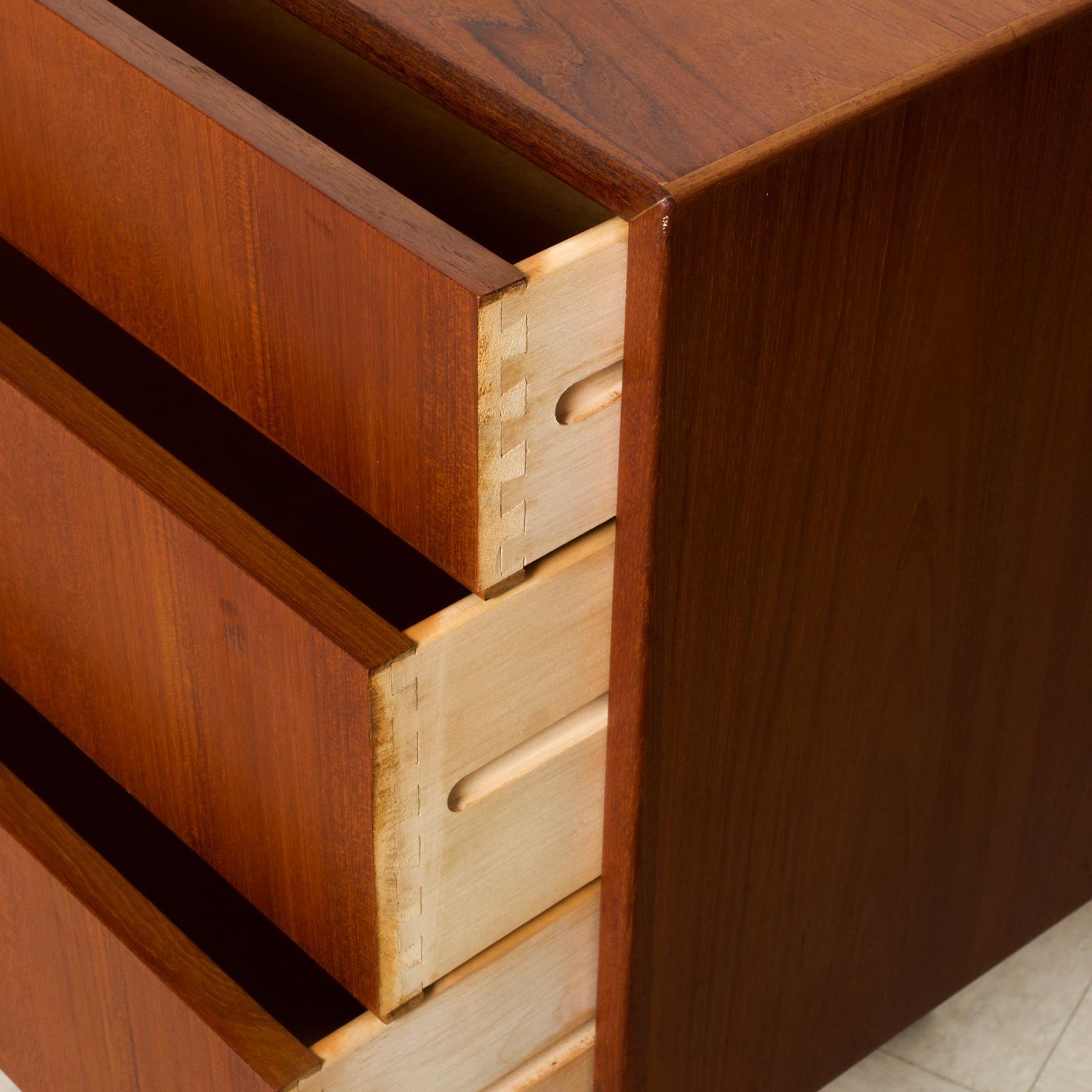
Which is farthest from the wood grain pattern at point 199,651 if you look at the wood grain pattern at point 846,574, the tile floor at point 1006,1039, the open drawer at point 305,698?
the tile floor at point 1006,1039

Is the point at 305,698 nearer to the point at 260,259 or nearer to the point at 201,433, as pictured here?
the point at 260,259

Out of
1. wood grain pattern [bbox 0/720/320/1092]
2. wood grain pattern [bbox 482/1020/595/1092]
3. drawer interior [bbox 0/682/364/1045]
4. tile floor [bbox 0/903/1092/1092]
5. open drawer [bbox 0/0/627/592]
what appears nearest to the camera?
open drawer [bbox 0/0/627/592]

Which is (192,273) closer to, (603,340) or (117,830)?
(603,340)

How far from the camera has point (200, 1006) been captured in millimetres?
656

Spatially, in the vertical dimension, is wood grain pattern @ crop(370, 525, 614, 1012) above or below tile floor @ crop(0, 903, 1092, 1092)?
above

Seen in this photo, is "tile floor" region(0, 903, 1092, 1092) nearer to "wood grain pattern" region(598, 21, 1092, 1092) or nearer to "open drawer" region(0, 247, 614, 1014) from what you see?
"wood grain pattern" region(598, 21, 1092, 1092)

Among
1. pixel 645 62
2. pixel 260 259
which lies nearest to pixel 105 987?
pixel 260 259

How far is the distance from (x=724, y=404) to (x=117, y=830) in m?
0.48

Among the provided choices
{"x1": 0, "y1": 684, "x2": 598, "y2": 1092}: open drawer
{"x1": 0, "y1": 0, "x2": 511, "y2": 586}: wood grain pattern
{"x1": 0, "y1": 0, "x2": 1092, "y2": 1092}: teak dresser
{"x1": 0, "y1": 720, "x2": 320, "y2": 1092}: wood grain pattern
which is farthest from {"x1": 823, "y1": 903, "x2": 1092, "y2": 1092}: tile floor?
{"x1": 0, "y1": 0, "x2": 511, "y2": 586}: wood grain pattern

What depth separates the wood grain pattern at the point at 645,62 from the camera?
557 millimetres

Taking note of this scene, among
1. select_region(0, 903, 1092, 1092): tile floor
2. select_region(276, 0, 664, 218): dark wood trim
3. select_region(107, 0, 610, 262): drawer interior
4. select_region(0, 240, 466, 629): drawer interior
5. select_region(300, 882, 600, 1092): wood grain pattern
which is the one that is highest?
select_region(276, 0, 664, 218): dark wood trim

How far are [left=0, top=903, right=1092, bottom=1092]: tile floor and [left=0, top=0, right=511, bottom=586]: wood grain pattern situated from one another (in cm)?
51

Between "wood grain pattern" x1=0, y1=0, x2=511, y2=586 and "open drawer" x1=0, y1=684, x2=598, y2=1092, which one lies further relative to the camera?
"open drawer" x1=0, y1=684, x2=598, y2=1092

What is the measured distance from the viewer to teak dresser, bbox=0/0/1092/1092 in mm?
568
